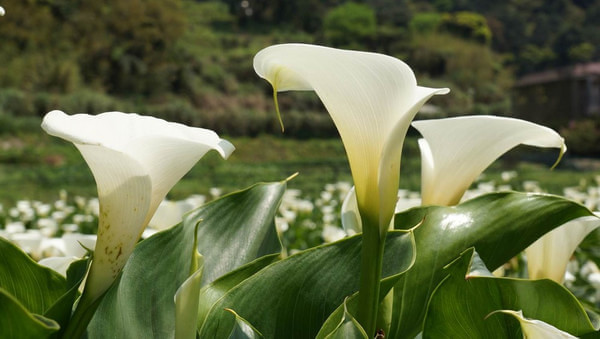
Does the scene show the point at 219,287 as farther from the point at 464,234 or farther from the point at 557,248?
the point at 557,248

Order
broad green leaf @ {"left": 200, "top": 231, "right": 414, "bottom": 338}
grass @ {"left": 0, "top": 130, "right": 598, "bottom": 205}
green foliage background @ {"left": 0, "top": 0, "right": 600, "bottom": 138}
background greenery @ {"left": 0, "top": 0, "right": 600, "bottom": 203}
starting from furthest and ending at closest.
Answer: green foliage background @ {"left": 0, "top": 0, "right": 600, "bottom": 138} → background greenery @ {"left": 0, "top": 0, "right": 600, "bottom": 203} → grass @ {"left": 0, "top": 130, "right": 598, "bottom": 205} → broad green leaf @ {"left": 200, "top": 231, "right": 414, "bottom": 338}

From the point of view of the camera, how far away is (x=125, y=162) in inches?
13.5

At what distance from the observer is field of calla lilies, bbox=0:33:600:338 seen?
1.12 ft

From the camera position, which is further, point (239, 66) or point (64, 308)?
point (239, 66)

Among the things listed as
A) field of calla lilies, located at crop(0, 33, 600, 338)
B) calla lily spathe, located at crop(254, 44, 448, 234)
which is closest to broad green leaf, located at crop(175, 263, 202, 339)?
field of calla lilies, located at crop(0, 33, 600, 338)

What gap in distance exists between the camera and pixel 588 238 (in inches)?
22.9

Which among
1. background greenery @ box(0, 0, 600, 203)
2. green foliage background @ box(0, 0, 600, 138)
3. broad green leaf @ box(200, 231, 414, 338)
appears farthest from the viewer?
green foliage background @ box(0, 0, 600, 138)

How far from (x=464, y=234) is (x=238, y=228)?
7.4 inches

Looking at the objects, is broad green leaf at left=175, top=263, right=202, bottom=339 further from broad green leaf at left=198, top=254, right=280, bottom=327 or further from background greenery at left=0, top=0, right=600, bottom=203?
background greenery at left=0, top=0, right=600, bottom=203

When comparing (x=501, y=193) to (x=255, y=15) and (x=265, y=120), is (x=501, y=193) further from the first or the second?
(x=255, y=15)

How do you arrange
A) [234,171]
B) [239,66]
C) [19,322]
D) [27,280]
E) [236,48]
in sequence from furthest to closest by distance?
[236,48]
[239,66]
[234,171]
[27,280]
[19,322]

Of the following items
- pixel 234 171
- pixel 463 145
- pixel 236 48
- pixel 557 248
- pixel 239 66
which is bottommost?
pixel 236 48

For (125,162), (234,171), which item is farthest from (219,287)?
(234,171)

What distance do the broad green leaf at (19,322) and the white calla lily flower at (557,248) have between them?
0.37m
